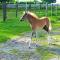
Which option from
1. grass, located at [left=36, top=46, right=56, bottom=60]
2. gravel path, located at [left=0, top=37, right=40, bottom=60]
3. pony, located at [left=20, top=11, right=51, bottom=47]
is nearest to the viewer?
gravel path, located at [left=0, top=37, right=40, bottom=60]

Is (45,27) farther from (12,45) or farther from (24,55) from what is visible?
→ (24,55)

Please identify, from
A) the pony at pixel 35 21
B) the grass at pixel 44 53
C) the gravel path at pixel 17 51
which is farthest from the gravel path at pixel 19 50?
the pony at pixel 35 21

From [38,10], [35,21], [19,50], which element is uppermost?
[35,21]

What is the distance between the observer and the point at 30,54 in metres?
11.6

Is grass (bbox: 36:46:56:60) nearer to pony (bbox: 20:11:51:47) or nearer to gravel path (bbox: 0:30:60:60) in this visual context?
gravel path (bbox: 0:30:60:60)

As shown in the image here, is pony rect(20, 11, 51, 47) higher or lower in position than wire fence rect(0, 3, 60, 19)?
higher

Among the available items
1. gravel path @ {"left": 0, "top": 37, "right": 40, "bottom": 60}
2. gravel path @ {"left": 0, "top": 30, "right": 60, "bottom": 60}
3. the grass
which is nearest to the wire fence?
gravel path @ {"left": 0, "top": 30, "right": 60, "bottom": 60}

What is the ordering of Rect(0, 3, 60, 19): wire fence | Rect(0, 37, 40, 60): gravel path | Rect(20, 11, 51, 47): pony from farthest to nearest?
1. Rect(0, 3, 60, 19): wire fence
2. Rect(20, 11, 51, 47): pony
3. Rect(0, 37, 40, 60): gravel path

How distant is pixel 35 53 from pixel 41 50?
0.80m

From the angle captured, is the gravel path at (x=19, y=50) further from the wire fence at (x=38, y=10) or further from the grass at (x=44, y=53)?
the wire fence at (x=38, y=10)

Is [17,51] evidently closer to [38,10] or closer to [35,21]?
[35,21]

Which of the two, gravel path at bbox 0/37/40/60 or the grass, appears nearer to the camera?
gravel path at bbox 0/37/40/60

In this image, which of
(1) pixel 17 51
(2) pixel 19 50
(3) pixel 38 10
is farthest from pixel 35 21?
(3) pixel 38 10

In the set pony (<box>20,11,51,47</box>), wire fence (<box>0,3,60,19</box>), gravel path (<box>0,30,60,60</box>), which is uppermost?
pony (<box>20,11,51,47</box>)
